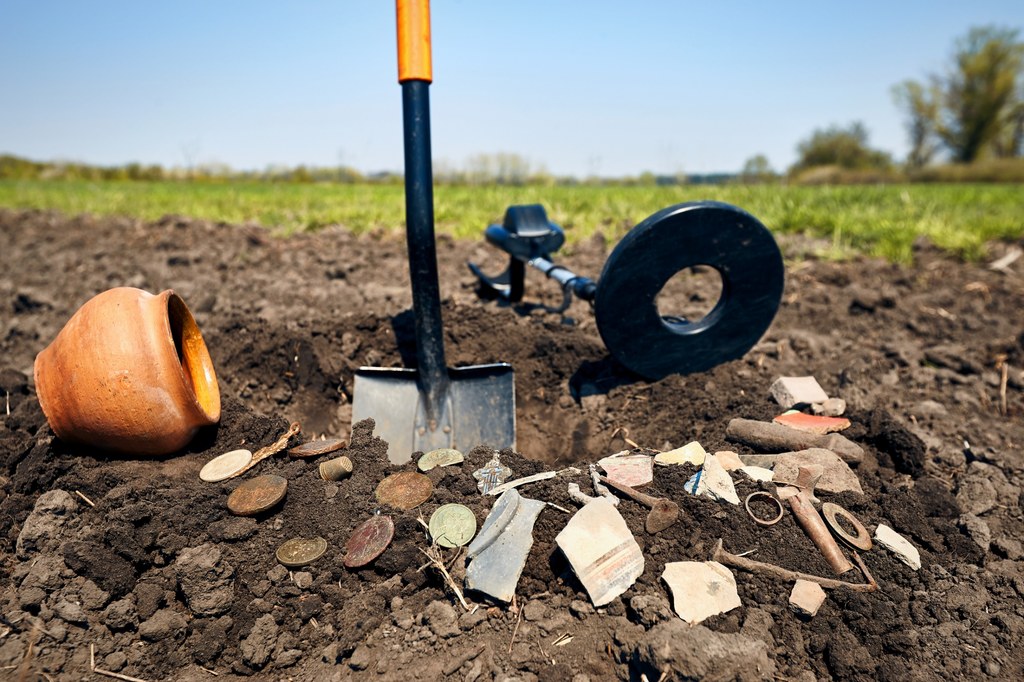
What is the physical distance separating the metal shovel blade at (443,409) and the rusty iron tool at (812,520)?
1058 millimetres

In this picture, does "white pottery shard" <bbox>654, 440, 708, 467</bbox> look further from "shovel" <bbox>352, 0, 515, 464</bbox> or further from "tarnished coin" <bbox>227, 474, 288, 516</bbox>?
"tarnished coin" <bbox>227, 474, 288, 516</bbox>

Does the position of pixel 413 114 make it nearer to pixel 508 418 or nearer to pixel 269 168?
pixel 508 418

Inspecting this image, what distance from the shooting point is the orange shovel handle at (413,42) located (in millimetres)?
2279

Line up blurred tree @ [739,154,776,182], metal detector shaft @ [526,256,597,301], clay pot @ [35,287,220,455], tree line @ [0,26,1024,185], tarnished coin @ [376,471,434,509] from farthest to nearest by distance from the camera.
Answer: tree line @ [0,26,1024,185]
blurred tree @ [739,154,776,182]
metal detector shaft @ [526,256,597,301]
clay pot @ [35,287,220,455]
tarnished coin @ [376,471,434,509]

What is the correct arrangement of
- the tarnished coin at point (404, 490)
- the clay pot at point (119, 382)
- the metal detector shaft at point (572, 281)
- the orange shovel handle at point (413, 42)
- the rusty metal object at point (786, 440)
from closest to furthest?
the tarnished coin at point (404, 490) → the clay pot at point (119, 382) → the rusty metal object at point (786, 440) → the orange shovel handle at point (413, 42) → the metal detector shaft at point (572, 281)

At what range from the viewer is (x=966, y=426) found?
8.34 ft

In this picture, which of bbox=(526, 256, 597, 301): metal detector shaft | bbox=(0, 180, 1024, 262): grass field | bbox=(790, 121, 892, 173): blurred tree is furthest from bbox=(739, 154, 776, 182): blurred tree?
bbox=(790, 121, 892, 173): blurred tree

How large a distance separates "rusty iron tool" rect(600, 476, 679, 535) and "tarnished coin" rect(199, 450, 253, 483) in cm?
120

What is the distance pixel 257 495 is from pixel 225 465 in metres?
0.29

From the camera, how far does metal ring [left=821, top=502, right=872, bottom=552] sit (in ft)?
5.62

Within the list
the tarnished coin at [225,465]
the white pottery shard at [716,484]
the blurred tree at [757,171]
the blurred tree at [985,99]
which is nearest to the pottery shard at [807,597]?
the white pottery shard at [716,484]

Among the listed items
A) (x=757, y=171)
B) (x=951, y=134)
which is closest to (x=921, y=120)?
(x=951, y=134)

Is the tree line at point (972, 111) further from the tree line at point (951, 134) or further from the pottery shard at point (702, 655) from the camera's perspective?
the pottery shard at point (702, 655)

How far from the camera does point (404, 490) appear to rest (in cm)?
193
